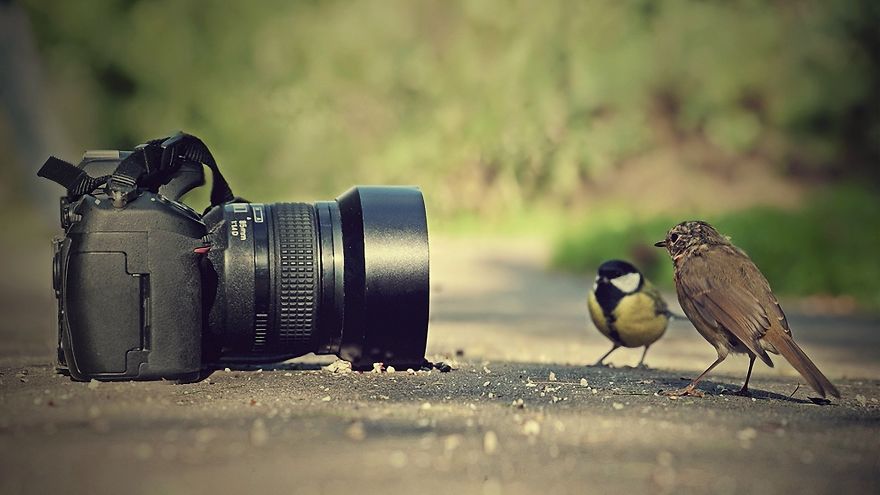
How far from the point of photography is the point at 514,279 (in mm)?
13266

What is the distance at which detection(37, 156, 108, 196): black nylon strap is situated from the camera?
4.17 metres

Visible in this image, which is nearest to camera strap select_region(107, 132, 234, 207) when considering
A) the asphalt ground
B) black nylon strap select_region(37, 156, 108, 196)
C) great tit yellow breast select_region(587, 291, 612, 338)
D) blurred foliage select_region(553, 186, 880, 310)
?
black nylon strap select_region(37, 156, 108, 196)

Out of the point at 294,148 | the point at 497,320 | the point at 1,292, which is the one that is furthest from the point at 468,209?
the point at 497,320

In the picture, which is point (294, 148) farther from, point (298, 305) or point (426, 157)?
point (298, 305)

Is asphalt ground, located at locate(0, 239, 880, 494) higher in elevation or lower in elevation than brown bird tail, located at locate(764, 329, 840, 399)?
lower

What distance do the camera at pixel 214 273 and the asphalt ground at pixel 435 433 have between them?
0.15 meters

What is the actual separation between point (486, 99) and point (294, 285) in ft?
65.5

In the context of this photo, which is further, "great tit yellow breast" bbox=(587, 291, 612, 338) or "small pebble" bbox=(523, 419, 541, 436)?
"great tit yellow breast" bbox=(587, 291, 612, 338)

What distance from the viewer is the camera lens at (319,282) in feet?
14.6

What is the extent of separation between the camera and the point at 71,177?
4199 millimetres

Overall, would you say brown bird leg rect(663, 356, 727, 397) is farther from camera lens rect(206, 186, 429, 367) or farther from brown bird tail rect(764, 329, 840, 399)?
camera lens rect(206, 186, 429, 367)

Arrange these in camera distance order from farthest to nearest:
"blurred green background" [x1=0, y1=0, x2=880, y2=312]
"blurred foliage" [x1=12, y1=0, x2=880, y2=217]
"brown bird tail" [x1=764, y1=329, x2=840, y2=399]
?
1. "blurred foliage" [x1=12, y1=0, x2=880, y2=217]
2. "blurred green background" [x1=0, y1=0, x2=880, y2=312]
3. "brown bird tail" [x1=764, y1=329, x2=840, y2=399]

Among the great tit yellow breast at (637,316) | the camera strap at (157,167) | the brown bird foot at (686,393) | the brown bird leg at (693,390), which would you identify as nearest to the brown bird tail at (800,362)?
the brown bird leg at (693,390)

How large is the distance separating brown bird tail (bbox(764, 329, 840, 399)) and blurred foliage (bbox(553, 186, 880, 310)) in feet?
21.7
